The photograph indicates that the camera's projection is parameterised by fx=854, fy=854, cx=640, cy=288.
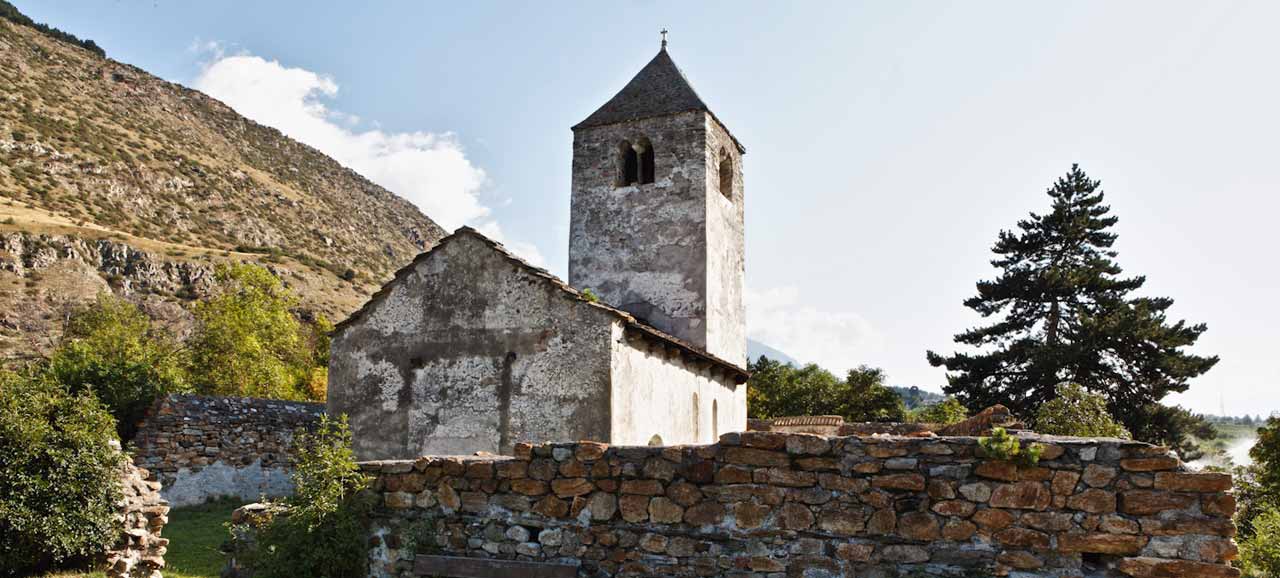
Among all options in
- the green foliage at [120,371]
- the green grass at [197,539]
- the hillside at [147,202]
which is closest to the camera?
the green grass at [197,539]

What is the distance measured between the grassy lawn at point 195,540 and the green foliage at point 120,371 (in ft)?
6.48

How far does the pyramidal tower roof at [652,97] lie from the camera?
1936 centimetres

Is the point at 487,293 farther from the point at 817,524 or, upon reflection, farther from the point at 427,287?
the point at 817,524

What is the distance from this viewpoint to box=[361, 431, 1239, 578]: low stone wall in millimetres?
5809

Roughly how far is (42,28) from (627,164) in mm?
72386

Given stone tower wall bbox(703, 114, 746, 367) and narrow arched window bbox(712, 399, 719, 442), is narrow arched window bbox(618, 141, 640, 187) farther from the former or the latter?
narrow arched window bbox(712, 399, 719, 442)

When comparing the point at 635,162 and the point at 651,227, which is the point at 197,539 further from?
the point at 635,162

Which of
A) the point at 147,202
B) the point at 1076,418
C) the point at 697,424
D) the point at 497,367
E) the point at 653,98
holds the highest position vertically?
the point at 147,202

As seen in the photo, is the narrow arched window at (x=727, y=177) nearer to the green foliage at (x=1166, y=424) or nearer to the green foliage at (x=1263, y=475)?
the green foliage at (x=1263, y=475)

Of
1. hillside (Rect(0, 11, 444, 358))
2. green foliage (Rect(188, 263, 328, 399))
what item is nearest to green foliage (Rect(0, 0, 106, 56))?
hillside (Rect(0, 11, 444, 358))

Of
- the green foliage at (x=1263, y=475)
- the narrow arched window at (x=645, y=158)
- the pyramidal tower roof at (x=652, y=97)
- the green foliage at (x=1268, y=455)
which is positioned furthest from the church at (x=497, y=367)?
the green foliage at (x=1268, y=455)

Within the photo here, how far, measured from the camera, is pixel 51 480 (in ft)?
27.0

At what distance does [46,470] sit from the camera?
8.28m

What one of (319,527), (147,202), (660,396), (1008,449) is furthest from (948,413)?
(147,202)
